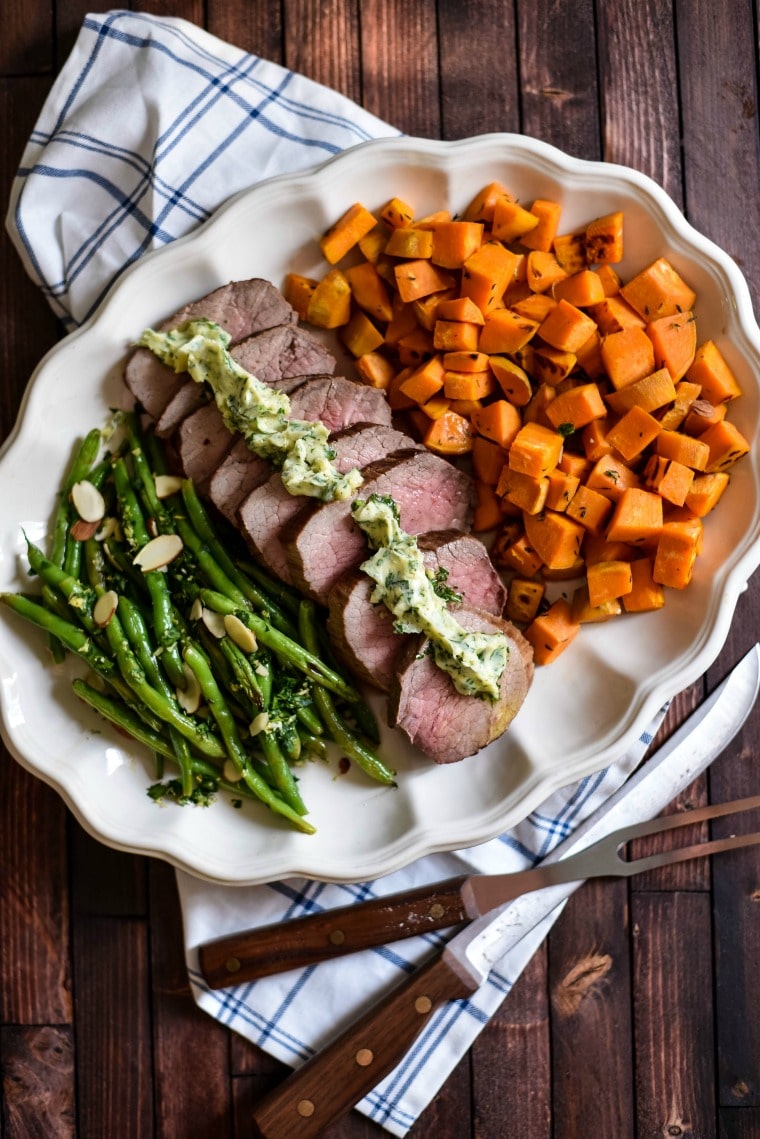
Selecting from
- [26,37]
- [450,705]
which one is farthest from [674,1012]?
[26,37]

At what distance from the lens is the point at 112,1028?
301 centimetres

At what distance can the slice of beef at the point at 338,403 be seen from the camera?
267 cm

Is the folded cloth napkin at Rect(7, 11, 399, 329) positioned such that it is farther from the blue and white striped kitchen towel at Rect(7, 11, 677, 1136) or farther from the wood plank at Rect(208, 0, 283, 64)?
the wood plank at Rect(208, 0, 283, 64)

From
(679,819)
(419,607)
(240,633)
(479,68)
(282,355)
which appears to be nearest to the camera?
(419,607)

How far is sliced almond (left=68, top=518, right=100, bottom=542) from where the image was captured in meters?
2.75

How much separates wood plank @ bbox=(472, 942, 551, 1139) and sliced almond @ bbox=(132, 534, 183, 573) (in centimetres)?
175

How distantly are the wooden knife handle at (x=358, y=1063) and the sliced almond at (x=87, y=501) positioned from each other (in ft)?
5.66

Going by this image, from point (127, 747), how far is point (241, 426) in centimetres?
106

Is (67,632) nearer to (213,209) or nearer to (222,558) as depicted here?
(222,558)

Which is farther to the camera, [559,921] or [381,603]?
[559,921]

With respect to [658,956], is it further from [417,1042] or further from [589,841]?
[417,1042]

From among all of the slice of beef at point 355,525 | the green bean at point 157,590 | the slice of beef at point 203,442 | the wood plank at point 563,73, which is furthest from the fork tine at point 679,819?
the wood plank at point 563,73

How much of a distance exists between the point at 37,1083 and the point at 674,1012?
213 cm

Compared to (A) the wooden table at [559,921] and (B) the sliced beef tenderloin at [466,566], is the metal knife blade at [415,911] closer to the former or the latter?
(A) the wooden table at [559,921]
